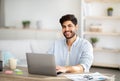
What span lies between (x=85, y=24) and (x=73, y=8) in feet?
1.55

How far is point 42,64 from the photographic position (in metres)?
2.17

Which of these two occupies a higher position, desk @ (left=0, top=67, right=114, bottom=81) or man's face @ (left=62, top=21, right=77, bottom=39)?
man's face @ (left=62, top=21, right=77, bottom=39)

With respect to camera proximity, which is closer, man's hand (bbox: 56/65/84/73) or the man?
man's hand (bbox: 56/65/84/73)

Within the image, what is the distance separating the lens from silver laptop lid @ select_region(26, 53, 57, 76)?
214 centimetres

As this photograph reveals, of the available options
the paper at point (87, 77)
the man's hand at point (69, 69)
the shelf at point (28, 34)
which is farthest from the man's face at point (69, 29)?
the shelf at point (28, 34)

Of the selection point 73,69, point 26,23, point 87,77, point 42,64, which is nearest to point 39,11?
point 26,23

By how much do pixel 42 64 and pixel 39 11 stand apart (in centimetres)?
413

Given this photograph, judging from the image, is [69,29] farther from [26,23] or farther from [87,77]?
[26,23]

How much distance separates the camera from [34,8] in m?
6.23

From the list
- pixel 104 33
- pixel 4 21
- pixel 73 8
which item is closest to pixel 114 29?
pixel 104 33

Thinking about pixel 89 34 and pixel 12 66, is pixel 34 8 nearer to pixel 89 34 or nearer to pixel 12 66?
pixel 89 34

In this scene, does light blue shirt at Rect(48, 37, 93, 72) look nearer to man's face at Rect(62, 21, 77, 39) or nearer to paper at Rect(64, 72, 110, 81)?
man's face at Rect(62, 21, 77, 39)

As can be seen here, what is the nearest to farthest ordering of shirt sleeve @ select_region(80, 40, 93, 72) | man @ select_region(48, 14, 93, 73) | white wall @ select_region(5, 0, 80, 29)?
A: 1. shirt sleeve @ select_region(80, 40, 93, 72)
2. man @ select_region(48, 14, 93, 73)
3. white wall @ select_region(5, 0, 80, 29)

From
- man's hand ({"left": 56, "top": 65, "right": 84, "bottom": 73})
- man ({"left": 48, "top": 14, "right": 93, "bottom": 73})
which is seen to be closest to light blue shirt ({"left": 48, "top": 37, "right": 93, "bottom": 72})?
man ({"left": 48, "top": 14, "right": 93, "bottom": 73})
